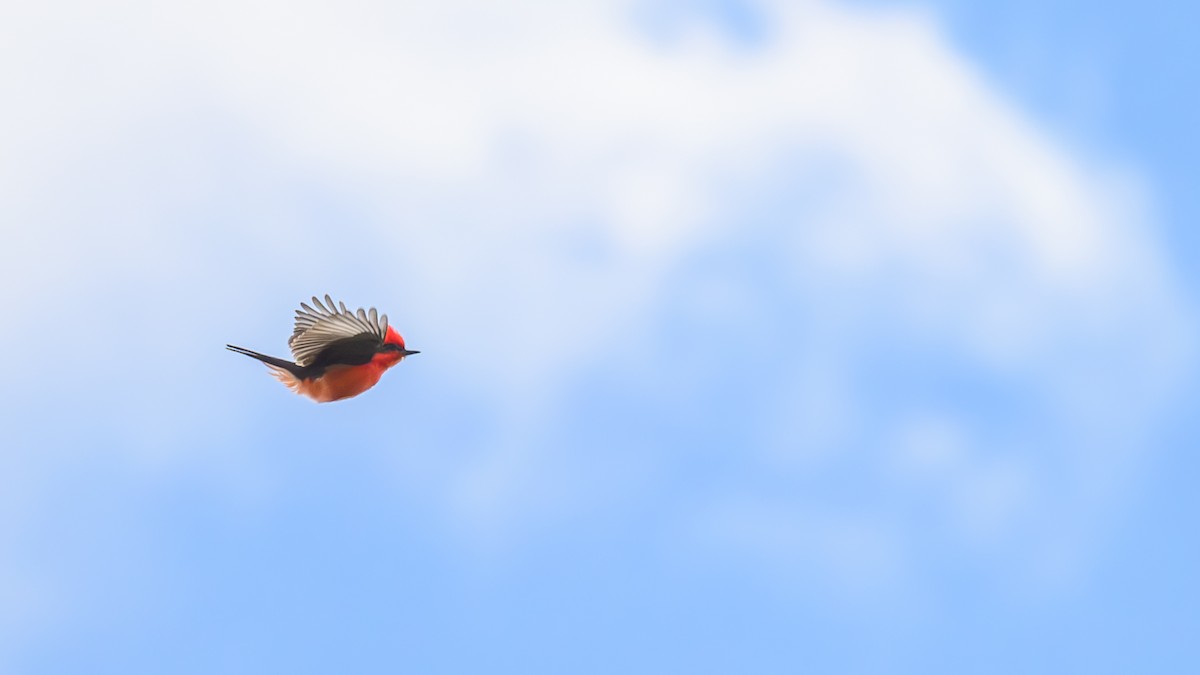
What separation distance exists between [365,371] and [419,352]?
661mm

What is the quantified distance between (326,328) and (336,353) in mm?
312

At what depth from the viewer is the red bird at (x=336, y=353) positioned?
15047 millimetres

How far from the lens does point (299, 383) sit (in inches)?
610

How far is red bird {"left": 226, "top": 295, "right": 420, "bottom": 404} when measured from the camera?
15.0m

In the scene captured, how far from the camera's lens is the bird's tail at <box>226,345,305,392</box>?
49.5 ft

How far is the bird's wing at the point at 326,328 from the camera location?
14.9 meters

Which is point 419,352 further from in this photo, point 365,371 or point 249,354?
point 249,354

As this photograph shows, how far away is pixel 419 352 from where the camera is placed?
50.1 feet

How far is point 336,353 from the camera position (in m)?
15.2

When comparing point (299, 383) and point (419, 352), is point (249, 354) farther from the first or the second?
point (419, 352)

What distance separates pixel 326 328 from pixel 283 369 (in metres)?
0.74

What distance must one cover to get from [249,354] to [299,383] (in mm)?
767

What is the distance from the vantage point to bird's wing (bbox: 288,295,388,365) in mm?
14933

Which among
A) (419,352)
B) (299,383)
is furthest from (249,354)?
(419,352)
